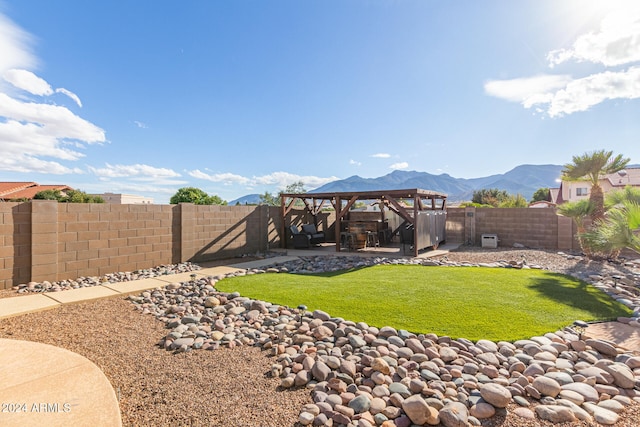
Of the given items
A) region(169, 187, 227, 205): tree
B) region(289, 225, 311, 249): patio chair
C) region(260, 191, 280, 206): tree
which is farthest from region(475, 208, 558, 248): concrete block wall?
region(260, 191, 280, 206): tree

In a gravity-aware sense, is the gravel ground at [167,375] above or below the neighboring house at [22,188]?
below

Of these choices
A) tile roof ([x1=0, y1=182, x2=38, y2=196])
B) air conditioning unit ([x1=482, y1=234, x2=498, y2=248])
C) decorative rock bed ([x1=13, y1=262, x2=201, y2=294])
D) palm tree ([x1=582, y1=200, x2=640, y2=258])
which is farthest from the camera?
tile roof ([x1=0, y1=182, x2=38, y2=196])

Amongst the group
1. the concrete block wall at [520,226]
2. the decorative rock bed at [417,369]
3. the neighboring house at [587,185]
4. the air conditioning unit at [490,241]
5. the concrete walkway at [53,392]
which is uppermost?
the neighboring house at [587,185]

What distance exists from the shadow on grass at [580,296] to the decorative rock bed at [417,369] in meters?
0.28

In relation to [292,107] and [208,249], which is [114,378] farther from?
[292,107]

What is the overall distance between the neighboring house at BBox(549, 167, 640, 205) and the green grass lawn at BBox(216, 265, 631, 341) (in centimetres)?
2115

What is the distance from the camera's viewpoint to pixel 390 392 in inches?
94.2

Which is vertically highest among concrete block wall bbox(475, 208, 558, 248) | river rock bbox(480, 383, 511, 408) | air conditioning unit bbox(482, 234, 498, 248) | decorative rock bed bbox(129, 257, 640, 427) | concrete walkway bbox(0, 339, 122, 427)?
concrete block wall bbox(475, 208, 558, 248)

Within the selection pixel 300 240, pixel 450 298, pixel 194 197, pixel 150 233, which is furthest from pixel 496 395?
pixel 194 197

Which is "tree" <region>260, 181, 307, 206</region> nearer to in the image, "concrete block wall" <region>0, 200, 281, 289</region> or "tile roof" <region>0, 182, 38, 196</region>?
"concrete block wall" <region>0, 200, 281, 289</region>

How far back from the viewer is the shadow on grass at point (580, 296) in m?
4.29

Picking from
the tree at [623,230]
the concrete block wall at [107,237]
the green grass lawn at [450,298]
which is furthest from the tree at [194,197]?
the tree at [623,230]

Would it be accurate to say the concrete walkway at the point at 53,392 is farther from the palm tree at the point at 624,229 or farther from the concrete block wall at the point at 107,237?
the palm tree at the point at 624,229

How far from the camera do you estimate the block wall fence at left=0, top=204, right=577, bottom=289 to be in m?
5.68
